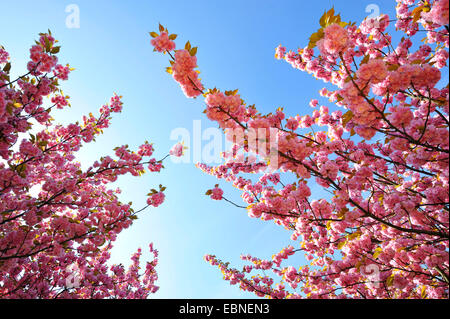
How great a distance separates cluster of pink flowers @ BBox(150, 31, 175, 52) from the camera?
2.91 m

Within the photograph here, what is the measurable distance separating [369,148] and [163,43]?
4356mm

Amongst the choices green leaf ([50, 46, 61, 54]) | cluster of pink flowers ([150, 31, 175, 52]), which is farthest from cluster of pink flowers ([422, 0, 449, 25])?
green leaf ([50, 46, 61, 54])

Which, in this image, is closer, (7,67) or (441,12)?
(441,12)

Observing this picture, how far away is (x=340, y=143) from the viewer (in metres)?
4.69

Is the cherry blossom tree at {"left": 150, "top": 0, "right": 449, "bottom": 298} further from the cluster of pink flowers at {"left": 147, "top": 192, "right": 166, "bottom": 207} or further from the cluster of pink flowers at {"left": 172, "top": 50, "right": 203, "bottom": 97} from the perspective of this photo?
the cluster of pink flowers at {"left": 147, "top": 192, "right": 166, "bottom": 207}

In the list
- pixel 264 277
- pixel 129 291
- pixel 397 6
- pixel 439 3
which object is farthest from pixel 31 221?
pixel 397 6

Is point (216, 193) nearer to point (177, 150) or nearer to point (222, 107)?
point (177, 150)

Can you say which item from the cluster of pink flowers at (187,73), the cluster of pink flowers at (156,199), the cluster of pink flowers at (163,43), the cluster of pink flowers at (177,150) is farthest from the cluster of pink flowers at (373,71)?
the cluster of pink flowers at (156,199)

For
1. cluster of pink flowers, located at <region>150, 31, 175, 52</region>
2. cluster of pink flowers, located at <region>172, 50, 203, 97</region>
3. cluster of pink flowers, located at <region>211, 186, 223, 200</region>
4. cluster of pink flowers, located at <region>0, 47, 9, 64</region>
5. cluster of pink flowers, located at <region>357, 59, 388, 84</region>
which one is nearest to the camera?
cluster of pink flowers, located at <region>357, 59, 388, 84</region>

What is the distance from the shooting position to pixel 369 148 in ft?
14.6

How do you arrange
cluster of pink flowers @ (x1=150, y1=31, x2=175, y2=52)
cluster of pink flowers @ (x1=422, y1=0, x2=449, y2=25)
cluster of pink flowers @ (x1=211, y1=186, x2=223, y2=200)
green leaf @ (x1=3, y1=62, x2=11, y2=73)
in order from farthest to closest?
cluster of pink flowers @ (x1=211, y1=186, x2=223, y2=200), green leaf @ (x1=3, y1=62, x2=11, y2=73), cluster of pink flowers @ (x1=150, y1=31, x2=175, y2=52), cluster of pink flowers @ (x1=422, y1=0, x2=449, y2=25)

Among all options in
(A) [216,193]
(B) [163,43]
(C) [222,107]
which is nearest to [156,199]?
(A) [216,193]

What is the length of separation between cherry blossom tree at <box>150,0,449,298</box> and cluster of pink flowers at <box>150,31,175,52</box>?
12 millimetres
